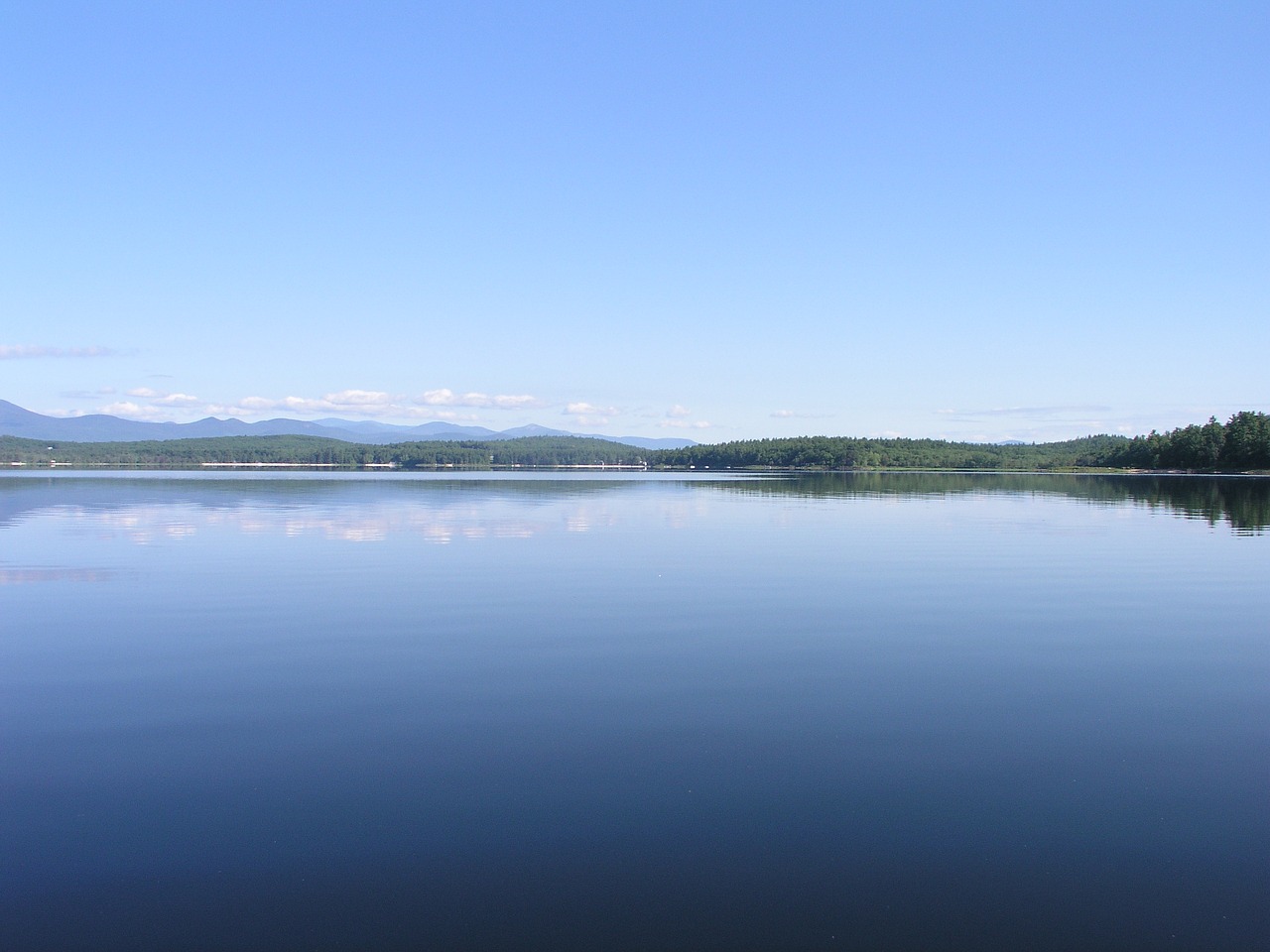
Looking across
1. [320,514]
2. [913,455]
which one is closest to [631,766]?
[320,514]

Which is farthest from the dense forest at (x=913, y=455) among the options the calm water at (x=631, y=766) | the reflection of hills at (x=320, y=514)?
the calm water at (x=631, y=766)

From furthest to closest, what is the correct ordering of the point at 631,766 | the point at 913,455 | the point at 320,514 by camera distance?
the point at 913,455 → the point at 320,514 → the point at 631,766

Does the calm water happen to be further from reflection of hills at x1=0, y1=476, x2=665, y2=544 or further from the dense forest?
the dense forest

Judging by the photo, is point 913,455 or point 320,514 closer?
point 320,514

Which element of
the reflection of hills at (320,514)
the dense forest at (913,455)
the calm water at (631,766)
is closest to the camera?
the calm water at (631,766)

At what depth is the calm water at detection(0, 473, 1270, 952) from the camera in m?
5.23

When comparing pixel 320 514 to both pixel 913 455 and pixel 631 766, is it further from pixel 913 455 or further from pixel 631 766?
pixel 913 455

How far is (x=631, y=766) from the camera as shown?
7.29m

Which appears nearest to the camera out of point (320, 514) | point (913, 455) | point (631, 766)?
point (631, 766)

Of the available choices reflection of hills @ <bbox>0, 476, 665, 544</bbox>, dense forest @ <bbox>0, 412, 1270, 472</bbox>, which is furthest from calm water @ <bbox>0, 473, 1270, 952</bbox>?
dense forest @ <bbox>0, 412, 1270, 472</bbox>

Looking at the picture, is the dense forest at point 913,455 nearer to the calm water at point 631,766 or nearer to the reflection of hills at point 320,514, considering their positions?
the reflection of hills at point 320,514

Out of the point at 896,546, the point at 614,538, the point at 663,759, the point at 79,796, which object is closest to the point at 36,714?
the point at 79,796

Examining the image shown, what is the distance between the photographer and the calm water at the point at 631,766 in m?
5.23

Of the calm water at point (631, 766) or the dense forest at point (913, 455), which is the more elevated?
the dense forest at point (913, 455)
